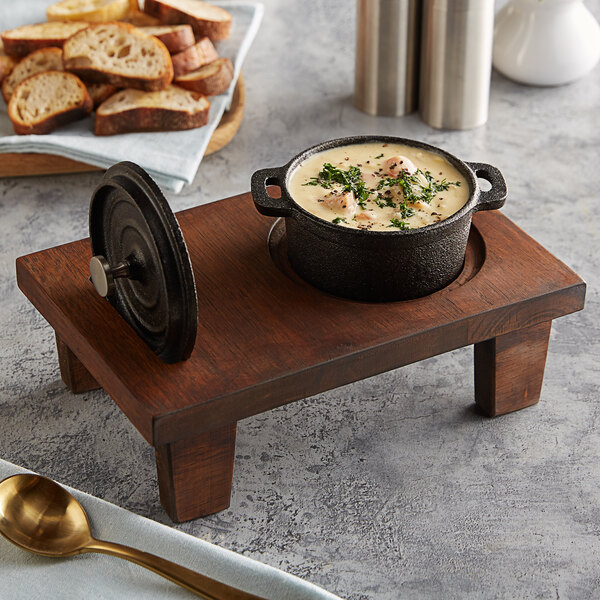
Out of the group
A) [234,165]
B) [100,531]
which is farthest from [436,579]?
[234,165]

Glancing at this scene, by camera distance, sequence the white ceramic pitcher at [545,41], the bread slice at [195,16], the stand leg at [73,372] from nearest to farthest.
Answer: the stand leg at [73,372] < the bread slice at [195,16] < the white ceramic pitcher at [545,41]

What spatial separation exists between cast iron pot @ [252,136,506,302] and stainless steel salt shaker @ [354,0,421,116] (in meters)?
0.98

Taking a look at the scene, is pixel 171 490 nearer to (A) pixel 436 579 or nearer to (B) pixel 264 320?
(B) pixel 264 320

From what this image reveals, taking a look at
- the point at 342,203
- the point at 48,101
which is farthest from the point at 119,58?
the point at 342,203

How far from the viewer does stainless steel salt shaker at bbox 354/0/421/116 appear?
249 centimetres

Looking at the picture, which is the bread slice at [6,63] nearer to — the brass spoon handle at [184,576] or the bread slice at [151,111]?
the bread slice at [151,111]

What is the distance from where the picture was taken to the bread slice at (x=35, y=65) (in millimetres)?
2480

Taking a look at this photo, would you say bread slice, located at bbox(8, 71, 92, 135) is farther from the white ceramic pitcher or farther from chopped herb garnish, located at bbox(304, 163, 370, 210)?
the white ceramic pitcher

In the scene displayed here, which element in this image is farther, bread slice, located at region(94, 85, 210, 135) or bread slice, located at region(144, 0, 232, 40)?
bread slice, located at region(144, 0, 232, 40)

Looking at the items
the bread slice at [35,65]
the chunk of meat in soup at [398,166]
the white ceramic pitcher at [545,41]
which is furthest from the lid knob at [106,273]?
the white ceramic pitcher at [545,41]

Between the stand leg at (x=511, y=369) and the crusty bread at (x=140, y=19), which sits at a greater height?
the crusty bread at (x=140, y=19)

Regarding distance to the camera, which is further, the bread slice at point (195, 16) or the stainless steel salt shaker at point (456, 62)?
the bread slice at point (195, 16)

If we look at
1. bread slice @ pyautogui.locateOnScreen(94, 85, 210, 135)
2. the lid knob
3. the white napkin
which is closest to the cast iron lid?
the lid knob

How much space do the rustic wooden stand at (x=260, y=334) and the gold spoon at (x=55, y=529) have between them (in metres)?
0.14
